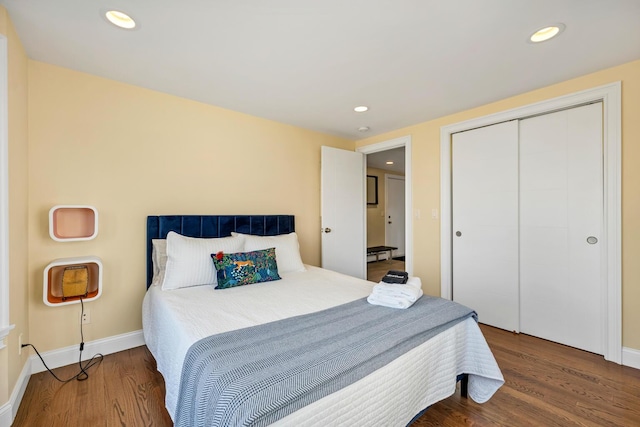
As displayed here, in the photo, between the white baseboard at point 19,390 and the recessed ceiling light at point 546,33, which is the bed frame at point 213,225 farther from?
the recessed ceiling light at point 546,33

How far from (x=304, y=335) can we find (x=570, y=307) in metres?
2.48

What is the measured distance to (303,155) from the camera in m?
3.65

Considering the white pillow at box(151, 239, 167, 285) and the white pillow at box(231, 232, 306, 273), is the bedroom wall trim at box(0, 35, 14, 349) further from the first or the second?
the white pillow at box(231, 232, 306, 273)

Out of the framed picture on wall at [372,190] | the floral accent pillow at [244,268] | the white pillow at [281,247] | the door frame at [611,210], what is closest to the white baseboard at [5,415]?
the floral accent pillow at [244,268]

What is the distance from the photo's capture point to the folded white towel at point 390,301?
1.71 m

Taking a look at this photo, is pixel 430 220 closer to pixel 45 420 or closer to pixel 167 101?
pixel 167 101

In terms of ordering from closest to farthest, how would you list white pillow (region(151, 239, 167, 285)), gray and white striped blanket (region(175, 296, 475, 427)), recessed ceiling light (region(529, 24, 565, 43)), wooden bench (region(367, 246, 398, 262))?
gray and white striped blanket (region(175, 296, 475, 427)) < recessed ceiling light (region(529, 24, 565, 43)) < white pillow (region(151, 239, 167, 285)) < wooden bench (region(367, 246, 398, 262))

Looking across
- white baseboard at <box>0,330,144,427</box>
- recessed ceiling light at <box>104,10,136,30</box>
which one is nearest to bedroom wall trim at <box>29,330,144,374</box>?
white baseboard at <box>0,330,144,427</box>

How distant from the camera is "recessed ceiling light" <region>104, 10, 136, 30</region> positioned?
1.57 metres

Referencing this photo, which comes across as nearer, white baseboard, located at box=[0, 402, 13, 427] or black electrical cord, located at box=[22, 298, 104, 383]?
white baseboard, located at box=[0, 402, 13, 427]

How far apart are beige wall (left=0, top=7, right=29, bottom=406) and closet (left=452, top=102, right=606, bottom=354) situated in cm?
359

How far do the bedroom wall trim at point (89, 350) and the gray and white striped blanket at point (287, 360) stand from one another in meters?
1.57

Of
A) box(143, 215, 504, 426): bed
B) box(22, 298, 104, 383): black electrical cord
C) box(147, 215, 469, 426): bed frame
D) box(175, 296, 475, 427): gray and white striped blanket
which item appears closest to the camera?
box(175, 296, 475, 427): gray and white striped blanket

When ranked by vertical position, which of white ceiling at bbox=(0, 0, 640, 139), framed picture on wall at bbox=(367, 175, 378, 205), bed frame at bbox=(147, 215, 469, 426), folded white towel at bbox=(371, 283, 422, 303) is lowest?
folded white towel at bbox=(371, 283, 422, 303)
